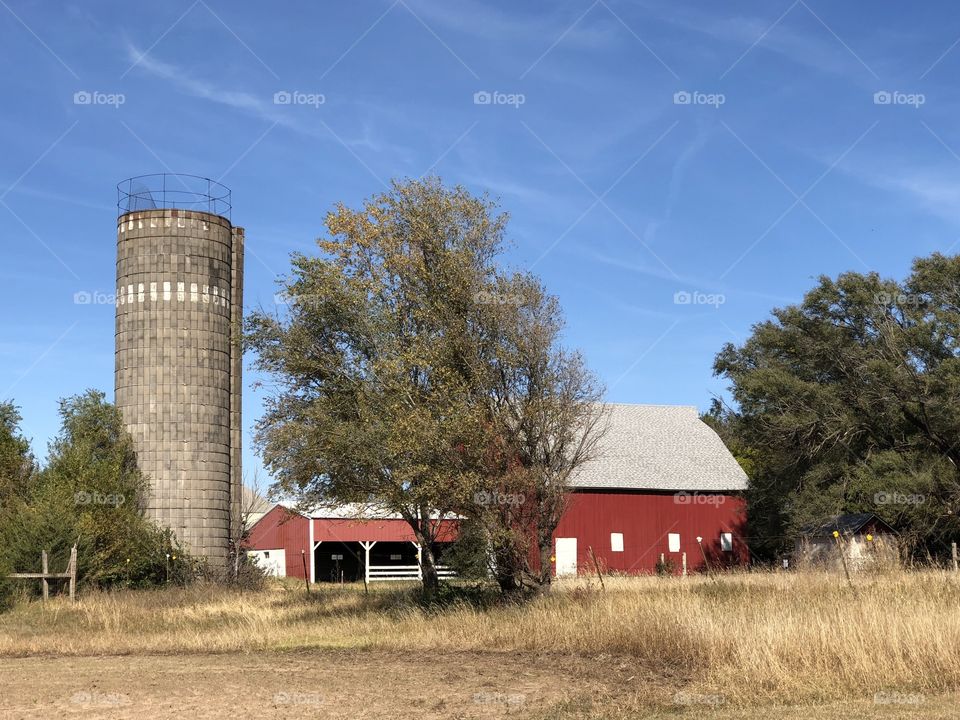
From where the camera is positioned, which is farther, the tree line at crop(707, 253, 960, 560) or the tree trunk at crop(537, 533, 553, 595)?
the tree line at crop(707, 253, 960, 560)

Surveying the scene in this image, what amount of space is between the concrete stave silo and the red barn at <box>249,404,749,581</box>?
183 inches

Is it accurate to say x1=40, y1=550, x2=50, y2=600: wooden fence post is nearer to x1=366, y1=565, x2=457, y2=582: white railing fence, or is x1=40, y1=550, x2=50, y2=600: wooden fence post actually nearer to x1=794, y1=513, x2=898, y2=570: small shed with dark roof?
x1=366, y1=565, x2=457, y2=582: white railing fence

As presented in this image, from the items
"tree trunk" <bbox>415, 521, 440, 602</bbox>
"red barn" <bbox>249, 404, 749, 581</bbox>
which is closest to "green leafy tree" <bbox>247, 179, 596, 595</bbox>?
"tree trunk" <bbox>415, 521, 440, 602</bbox>

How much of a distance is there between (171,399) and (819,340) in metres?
26.8

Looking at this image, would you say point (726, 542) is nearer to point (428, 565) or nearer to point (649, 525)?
point (649, 525)

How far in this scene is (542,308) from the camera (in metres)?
24.5

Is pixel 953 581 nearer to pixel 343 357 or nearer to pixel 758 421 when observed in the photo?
pixel 343 357

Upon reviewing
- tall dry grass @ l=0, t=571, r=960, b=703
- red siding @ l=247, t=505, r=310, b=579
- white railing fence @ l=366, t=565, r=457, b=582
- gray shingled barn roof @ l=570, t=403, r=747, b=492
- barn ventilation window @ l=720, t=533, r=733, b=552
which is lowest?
A: white railing fence @ l=366, t=565, r=457, b=582

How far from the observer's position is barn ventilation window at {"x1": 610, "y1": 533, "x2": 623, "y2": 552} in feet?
153

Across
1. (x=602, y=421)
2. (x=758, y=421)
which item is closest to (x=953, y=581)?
(x=758, y=421)

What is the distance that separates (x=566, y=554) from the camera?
4553 centimetres

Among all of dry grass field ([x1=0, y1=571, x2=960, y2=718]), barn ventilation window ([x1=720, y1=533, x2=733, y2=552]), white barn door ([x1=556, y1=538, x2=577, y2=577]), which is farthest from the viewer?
barn ventilation window ([x1=720, y1=533, x2=733, y2=552])

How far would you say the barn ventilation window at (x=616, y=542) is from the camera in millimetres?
46500

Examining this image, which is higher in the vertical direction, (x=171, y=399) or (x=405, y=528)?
(x=171, y=399)
